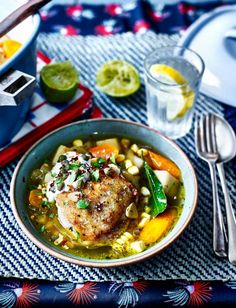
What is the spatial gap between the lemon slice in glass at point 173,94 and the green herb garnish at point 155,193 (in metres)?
0.40

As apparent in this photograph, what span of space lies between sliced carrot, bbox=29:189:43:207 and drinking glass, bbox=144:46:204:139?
69 centimetres

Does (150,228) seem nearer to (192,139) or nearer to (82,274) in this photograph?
(82,274)

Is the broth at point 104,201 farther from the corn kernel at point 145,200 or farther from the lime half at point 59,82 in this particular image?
the lime half at point 59,82

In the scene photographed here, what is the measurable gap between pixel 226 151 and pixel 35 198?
0.82m

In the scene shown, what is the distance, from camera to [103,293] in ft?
6.25

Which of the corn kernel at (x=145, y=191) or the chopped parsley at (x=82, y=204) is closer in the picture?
the chopped parsley at (x=82, y=204)

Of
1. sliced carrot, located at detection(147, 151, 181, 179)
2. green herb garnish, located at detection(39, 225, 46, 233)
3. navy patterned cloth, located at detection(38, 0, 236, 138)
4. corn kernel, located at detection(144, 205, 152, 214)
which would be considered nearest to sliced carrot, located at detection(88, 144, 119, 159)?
sliced carrot, located at detection(147, 151, 181, 179)

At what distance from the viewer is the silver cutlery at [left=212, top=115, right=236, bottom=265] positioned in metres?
2.03

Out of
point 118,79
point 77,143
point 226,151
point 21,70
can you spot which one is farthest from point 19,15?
point 226,151

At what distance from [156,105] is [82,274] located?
87 centimetres

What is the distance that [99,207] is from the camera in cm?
192

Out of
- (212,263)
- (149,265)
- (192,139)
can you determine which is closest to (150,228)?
(149,265)

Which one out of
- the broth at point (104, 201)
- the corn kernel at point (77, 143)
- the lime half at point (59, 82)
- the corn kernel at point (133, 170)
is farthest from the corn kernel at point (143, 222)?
the lime half at point (59, 82)

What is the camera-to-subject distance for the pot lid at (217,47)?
8.51ft
